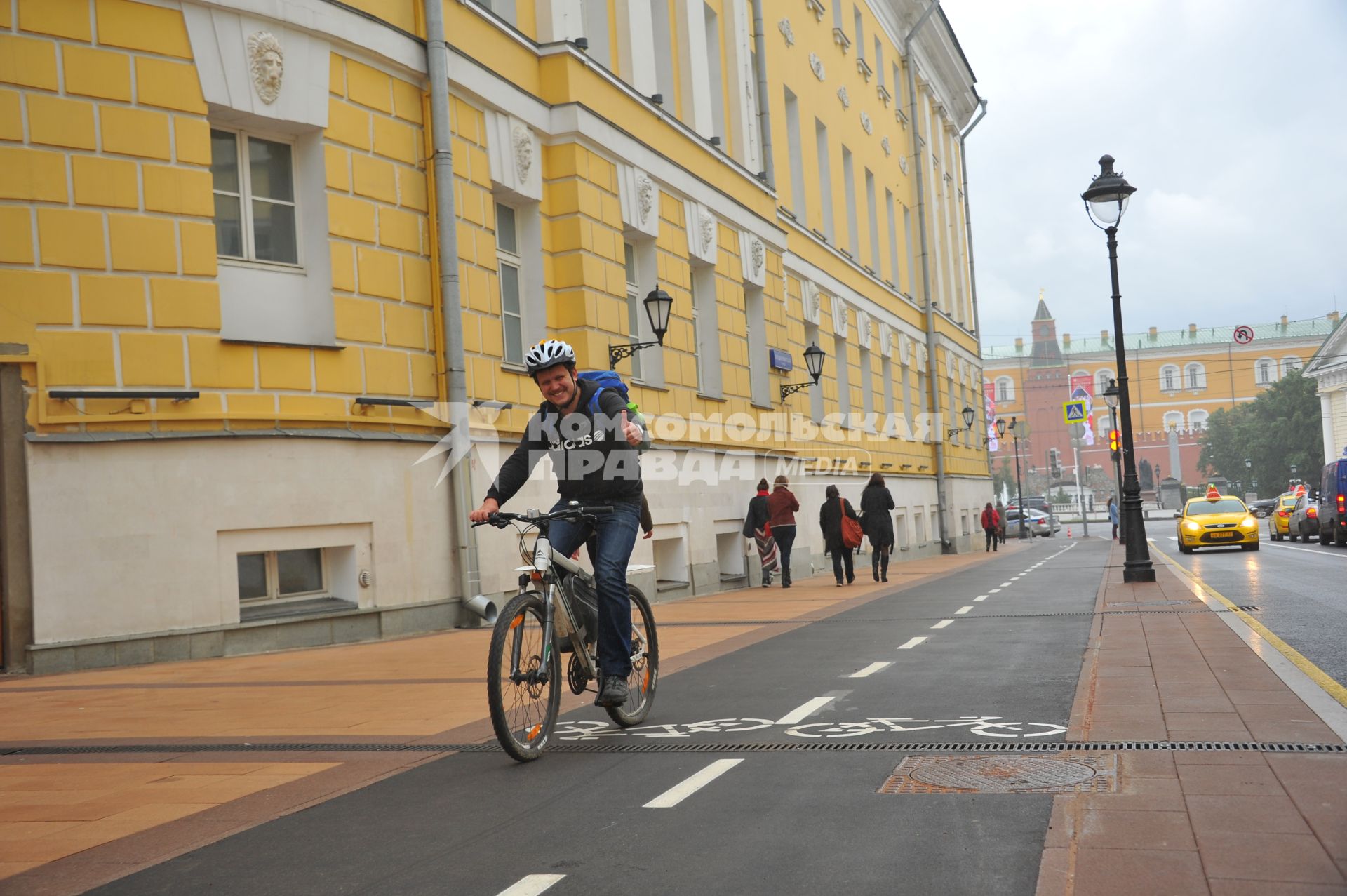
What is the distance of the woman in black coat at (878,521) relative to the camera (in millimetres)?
22781

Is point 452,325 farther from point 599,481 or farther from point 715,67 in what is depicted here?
point 715,67

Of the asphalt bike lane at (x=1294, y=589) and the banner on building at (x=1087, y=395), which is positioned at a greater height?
the banner on building at (x=1087, y=395)

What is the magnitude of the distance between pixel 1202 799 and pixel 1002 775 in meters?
0.84

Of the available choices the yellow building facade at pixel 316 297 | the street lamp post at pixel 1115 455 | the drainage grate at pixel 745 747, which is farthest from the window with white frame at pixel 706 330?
the drainage grate at pixel 745 747

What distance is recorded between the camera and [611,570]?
6.84m

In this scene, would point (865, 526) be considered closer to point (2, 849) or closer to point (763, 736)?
point (763, 736)

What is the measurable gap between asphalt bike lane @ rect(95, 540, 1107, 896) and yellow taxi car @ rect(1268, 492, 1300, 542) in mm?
39293

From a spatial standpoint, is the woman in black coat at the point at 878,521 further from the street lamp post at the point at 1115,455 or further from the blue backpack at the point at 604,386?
the blue backpack at the point at 604,386

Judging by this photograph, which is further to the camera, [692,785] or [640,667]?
[640,667]

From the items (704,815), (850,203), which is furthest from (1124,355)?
(850,203)

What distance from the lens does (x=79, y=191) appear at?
11.5 meters

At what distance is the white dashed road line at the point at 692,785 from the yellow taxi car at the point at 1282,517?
137ft

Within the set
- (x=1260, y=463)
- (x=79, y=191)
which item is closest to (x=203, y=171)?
(x=79, y=191)

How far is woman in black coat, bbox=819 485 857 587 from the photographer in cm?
2212
